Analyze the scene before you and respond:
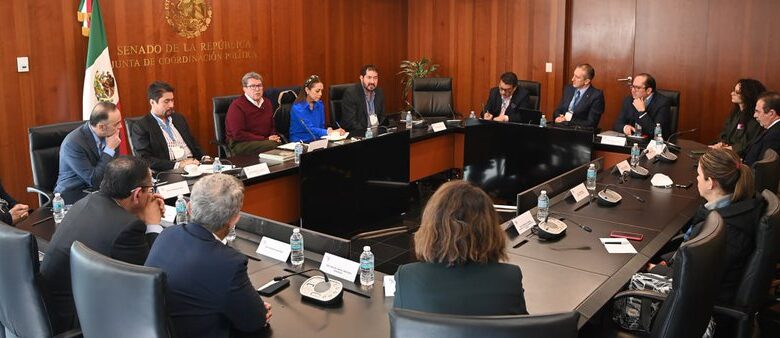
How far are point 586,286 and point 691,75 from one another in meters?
5.68

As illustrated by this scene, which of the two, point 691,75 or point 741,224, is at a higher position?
point 691,75

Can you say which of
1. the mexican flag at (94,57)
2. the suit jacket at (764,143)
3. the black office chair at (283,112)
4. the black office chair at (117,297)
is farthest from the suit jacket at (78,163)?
the suit jacket at (764,143)

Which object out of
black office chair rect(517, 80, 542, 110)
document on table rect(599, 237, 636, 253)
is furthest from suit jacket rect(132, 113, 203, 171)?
black office chair rect(517, 80, 542, 110)

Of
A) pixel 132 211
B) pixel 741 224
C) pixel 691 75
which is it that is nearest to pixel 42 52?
pixel 132 211

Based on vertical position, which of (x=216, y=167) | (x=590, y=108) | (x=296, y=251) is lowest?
(x=296, y=251)

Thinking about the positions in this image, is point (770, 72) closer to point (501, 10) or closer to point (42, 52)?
point (501, 10)

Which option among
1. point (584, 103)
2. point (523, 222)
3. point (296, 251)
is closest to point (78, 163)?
point (296, 251)

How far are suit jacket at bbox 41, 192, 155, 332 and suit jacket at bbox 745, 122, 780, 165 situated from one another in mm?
4330

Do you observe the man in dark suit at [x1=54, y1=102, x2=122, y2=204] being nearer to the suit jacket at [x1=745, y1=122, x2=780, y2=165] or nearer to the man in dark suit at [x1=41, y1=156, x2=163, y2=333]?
the man in dark suit at [x1=41, y1=156, x2=163, y2=333]

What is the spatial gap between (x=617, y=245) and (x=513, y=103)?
396 cm

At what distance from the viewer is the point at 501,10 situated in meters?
8.70

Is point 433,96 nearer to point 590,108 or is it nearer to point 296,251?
point 590,108

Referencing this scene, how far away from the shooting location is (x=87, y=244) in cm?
247

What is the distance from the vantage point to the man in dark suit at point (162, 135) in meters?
4.76
